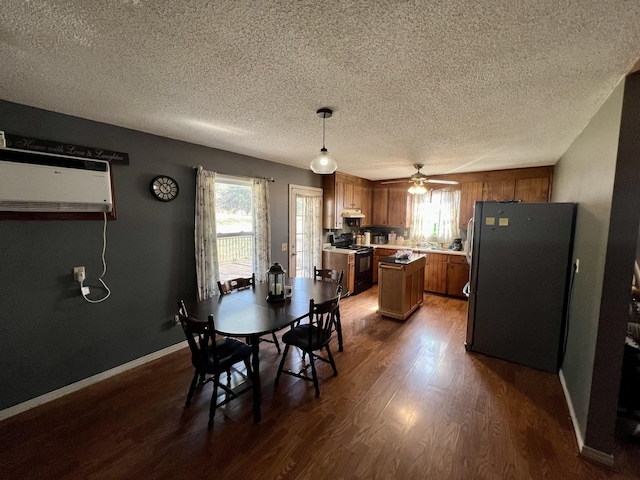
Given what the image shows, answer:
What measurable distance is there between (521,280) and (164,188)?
3905mm

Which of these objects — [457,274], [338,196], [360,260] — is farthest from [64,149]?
[457,274]

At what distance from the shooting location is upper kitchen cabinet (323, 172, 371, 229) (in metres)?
5.05

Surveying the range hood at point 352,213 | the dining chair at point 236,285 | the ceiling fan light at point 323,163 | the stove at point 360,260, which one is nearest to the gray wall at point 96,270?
the dining chair at point 236,285

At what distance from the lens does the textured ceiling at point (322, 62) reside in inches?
43.6

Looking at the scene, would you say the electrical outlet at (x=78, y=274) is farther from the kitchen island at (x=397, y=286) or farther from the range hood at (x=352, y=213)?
the range hood at (x=352, y=213)

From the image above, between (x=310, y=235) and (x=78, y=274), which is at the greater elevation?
(x=310, y=235)

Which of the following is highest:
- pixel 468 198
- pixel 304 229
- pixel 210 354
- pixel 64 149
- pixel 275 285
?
pixel 64 149

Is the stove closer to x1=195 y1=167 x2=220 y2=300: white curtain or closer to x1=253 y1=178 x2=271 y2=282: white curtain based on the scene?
x1=253 y1=178 x2=271 y2=282: white curtain

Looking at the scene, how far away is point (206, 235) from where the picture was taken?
3213mm

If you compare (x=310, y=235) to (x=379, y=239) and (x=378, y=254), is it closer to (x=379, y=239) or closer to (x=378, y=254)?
(x=378, y=254)

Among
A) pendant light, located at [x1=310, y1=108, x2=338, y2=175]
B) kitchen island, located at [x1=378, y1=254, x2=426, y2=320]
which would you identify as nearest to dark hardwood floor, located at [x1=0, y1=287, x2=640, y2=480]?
kitchen island, located at [x1=378, y1=254, x2=426, y2=320]

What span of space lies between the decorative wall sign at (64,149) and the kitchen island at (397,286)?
3419 mm

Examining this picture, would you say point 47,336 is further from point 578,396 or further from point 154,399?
point 578,396

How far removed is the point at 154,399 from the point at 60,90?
247 centimetres
